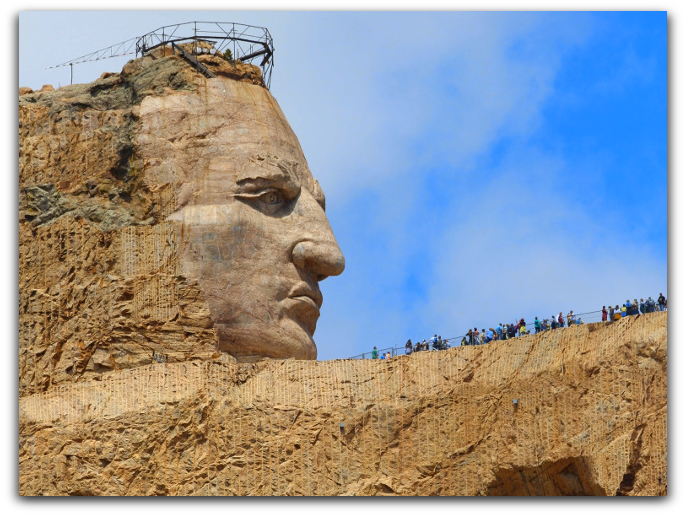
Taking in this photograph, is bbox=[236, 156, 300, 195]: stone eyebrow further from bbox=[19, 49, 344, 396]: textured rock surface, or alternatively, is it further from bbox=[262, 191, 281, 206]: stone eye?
bbox=[262, 191, 281, 206]: stone eye

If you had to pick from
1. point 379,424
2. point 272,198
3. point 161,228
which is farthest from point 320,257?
point 379,424

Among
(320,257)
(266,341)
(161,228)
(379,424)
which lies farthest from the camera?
(320,257)

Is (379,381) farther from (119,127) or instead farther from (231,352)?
(119,127)

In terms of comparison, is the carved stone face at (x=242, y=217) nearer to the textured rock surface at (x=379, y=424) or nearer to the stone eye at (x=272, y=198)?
the stone eye at (x=272, y=198)

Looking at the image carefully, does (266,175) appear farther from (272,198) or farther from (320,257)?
(320,257)

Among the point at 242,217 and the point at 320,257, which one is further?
the point at 320,257

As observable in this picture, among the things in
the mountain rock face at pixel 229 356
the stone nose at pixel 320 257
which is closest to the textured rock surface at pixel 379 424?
the mountain rock face at pixel 229 356
